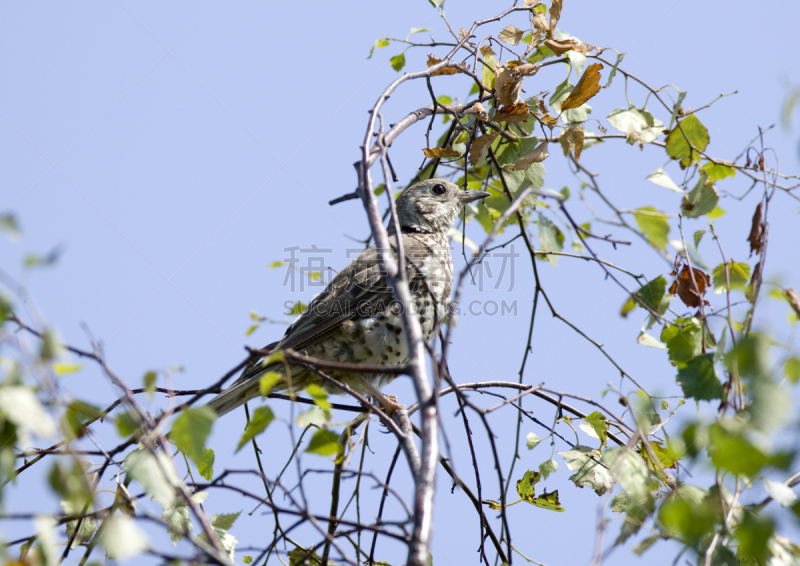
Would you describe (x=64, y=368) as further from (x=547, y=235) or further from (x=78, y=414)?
(x=547, y=235)

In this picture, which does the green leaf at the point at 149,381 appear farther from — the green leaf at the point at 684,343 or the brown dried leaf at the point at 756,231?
the brown dried leaf at the point at 756,231

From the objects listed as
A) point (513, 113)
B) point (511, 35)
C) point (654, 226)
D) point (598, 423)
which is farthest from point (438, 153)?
point (598, 423)

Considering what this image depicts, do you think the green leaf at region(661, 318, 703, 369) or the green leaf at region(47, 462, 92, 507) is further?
the green leaf at region(661, 318, 703, 369)

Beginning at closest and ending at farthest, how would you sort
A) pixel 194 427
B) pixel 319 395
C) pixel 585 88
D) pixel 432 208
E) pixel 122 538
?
1. pixel 122 538
2. pixel 194 427
3. pixel 319 395
4. pixel 585 88
5. pixel 432 208

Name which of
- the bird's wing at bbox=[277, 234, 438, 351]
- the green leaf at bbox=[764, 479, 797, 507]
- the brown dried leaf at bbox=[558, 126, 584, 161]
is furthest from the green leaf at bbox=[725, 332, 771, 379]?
the bird's wing at bbox=[277, 234, 438, 351]

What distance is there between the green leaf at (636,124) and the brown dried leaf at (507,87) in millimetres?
503

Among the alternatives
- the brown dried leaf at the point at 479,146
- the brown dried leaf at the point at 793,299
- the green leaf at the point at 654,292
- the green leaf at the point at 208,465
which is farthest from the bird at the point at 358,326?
the brown dried leaf at the point at 793,299

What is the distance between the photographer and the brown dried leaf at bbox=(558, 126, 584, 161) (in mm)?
3391

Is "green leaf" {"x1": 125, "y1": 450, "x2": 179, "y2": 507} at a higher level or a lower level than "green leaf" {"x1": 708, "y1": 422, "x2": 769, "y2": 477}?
lower

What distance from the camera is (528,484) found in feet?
10.6

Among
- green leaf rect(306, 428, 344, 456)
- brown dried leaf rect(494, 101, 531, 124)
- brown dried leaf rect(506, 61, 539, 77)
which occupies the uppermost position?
brown dried leaf rect(506, 61, 539, 77)

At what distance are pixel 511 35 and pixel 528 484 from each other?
2.40 meters

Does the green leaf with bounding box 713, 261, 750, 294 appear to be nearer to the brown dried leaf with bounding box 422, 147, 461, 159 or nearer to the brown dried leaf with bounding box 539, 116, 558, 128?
the brown dried leaf with bounding box 539, 116, 558, 128

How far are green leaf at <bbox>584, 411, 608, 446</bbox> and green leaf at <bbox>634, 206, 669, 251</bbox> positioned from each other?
839 mm
